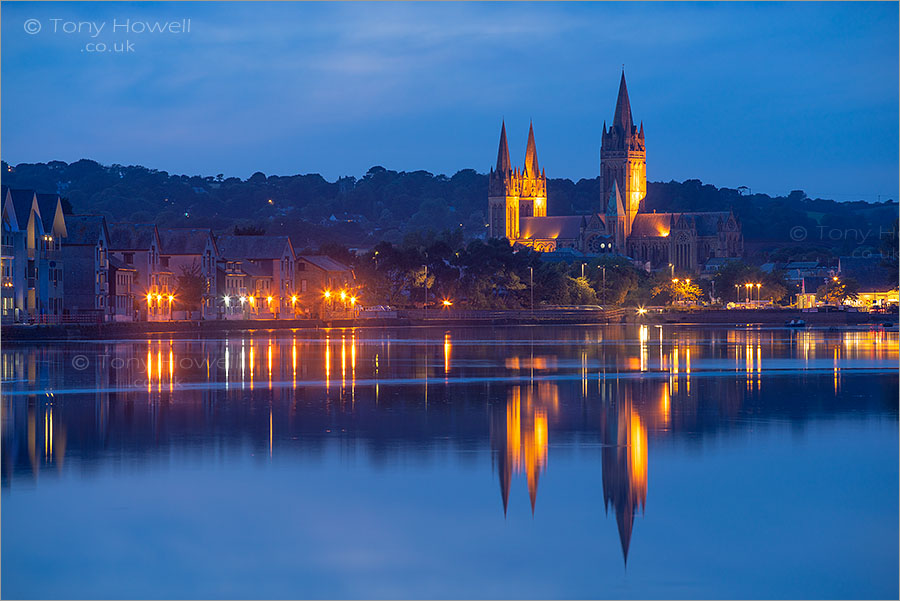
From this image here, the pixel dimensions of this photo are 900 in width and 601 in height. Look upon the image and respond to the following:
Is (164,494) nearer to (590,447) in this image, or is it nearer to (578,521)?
(578,521)

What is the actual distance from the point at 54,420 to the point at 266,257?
88317 mm

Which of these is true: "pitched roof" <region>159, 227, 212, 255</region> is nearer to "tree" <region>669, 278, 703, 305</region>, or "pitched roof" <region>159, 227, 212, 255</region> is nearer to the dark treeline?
the dark treeline

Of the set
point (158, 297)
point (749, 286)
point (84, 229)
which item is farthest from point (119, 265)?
point (749, 286)

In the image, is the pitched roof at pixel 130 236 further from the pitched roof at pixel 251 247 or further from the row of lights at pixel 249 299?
the pitched roof at pixel 251 247

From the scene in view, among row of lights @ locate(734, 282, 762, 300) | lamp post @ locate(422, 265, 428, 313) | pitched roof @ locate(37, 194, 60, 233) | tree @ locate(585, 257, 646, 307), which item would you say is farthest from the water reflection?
row of lights @ locate(734, 282, 762, 300)

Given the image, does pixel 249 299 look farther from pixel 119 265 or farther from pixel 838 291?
pixel 838 291

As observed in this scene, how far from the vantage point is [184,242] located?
330 ft

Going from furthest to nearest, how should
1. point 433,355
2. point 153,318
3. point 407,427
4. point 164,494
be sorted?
point 153,318, point 433,355, point 407,427, point 164,494

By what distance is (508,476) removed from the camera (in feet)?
67.7

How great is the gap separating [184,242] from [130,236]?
→ 6.27 m

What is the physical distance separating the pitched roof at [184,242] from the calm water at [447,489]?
62926 mm

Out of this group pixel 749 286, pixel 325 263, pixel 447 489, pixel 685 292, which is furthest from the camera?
pixel 685 292

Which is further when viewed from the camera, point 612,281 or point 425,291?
point 612,281

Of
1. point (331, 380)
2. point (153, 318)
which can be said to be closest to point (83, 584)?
point (331, 380)
